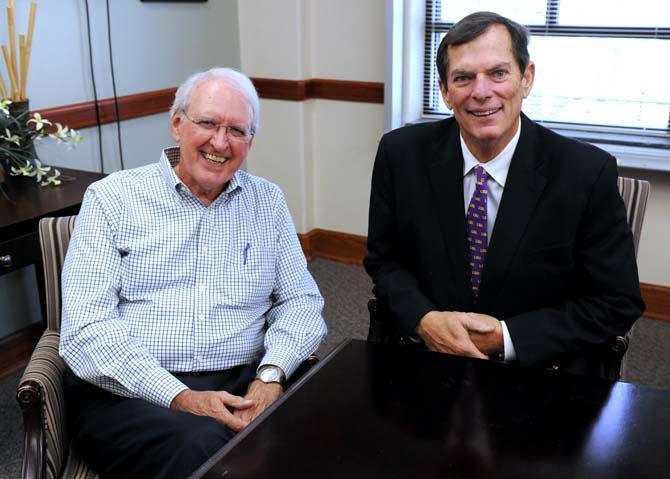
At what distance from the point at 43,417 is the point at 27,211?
0.92 metres

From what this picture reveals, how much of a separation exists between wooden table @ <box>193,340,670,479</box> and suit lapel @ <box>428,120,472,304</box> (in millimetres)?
390

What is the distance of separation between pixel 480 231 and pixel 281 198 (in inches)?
20.5

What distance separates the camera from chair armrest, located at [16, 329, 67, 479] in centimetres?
146

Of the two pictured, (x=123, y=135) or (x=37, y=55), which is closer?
(x=37, y=55)

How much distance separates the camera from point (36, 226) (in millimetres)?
2221

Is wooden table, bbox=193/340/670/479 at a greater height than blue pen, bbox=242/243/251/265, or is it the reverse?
blue pen, bbox=242/243/251/265

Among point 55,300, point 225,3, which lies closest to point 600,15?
point 225,3

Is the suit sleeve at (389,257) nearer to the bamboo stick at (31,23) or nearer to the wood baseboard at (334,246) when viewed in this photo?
the bamboo stick at (31,23)

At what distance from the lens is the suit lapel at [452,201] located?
1.70 m

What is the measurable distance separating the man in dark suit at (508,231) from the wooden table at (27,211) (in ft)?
3.73

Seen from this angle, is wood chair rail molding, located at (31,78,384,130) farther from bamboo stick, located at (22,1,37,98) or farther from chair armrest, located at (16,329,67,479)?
chair armrest, located at (16,329,67,479)

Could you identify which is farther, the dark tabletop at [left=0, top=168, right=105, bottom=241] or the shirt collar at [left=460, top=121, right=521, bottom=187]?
the dark tabletop at [left=0, top=168, right=105, bottom=241]

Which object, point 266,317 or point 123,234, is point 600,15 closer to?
point 266,317

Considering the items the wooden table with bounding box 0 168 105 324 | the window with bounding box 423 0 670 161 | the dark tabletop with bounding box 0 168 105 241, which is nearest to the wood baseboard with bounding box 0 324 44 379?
the wooden table with bounding box 0 168 105 324
